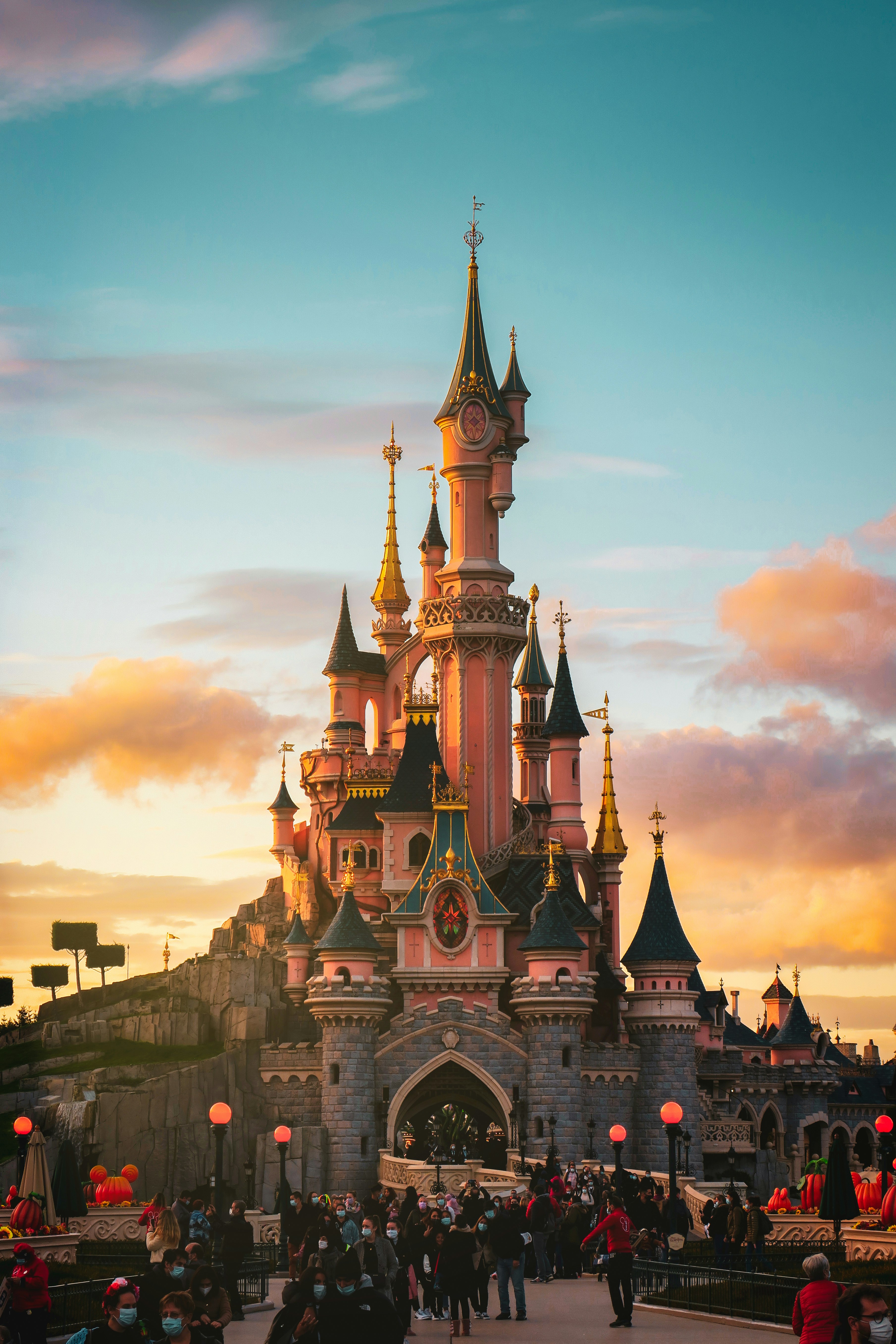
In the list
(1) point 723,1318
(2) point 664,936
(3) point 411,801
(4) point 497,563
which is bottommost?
(1) point 723,1318

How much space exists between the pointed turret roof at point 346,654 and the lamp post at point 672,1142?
44807 millimetres

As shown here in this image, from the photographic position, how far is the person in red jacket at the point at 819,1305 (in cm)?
1479

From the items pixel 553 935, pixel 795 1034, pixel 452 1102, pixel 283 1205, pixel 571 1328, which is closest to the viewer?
pixel 571 1328

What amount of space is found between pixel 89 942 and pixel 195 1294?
66737 millimetres

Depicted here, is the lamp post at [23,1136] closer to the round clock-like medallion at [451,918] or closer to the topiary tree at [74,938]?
the round clock-like medallion at [451,918]

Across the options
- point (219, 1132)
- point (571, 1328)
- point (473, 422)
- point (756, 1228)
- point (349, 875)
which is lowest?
point (571, 1328)

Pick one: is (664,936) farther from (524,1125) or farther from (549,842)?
(524,1125)

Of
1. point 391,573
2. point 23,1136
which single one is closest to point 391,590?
point 391,573

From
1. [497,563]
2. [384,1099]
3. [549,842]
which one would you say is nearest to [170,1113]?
[384,1099]

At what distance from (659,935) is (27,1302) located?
147 feet

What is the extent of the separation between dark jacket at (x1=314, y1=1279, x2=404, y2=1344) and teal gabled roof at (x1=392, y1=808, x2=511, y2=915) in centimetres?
4247

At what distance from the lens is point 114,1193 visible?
36.2 m

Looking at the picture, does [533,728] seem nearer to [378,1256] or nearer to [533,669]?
[533,669]

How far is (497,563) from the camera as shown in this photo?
213 ft
